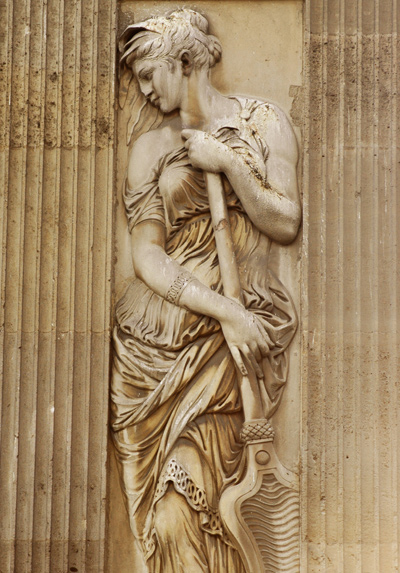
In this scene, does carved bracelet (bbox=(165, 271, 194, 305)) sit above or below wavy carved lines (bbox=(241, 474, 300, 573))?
above

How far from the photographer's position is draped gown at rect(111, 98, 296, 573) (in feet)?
28.9

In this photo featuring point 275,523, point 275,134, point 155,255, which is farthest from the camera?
point 275,134

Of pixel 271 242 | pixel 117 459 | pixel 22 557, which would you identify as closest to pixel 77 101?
pixel 271 242

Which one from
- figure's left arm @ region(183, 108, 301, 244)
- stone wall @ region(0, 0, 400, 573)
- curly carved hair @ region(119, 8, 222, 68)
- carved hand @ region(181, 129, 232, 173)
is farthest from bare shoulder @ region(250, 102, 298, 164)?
curly carved hair @ region(119, 8, 222, 68)

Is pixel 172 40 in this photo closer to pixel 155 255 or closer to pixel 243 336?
pixel 155 255

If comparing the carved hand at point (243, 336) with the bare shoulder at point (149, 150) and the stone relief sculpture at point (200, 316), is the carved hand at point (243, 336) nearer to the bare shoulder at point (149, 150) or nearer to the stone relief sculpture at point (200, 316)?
the stone relief sculpture at point (200, 316)

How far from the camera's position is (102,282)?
29.9 feet

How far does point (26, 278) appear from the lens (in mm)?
9078

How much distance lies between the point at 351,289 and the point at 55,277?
2.02 m

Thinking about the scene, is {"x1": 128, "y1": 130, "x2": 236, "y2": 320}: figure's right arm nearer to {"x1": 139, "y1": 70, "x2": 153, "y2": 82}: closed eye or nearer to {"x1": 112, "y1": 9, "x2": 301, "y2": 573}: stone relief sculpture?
{"x1": 112, "y1": 9, "x2": 301, "y2": 573}: stone relief sculpture

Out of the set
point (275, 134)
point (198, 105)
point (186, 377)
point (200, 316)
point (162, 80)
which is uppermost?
point (162, 80)

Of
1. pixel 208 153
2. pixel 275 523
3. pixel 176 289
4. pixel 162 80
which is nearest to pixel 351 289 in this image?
pixel 176 289

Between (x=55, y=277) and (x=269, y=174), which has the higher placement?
(x=269, y=174)

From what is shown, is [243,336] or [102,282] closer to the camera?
[243,336]
